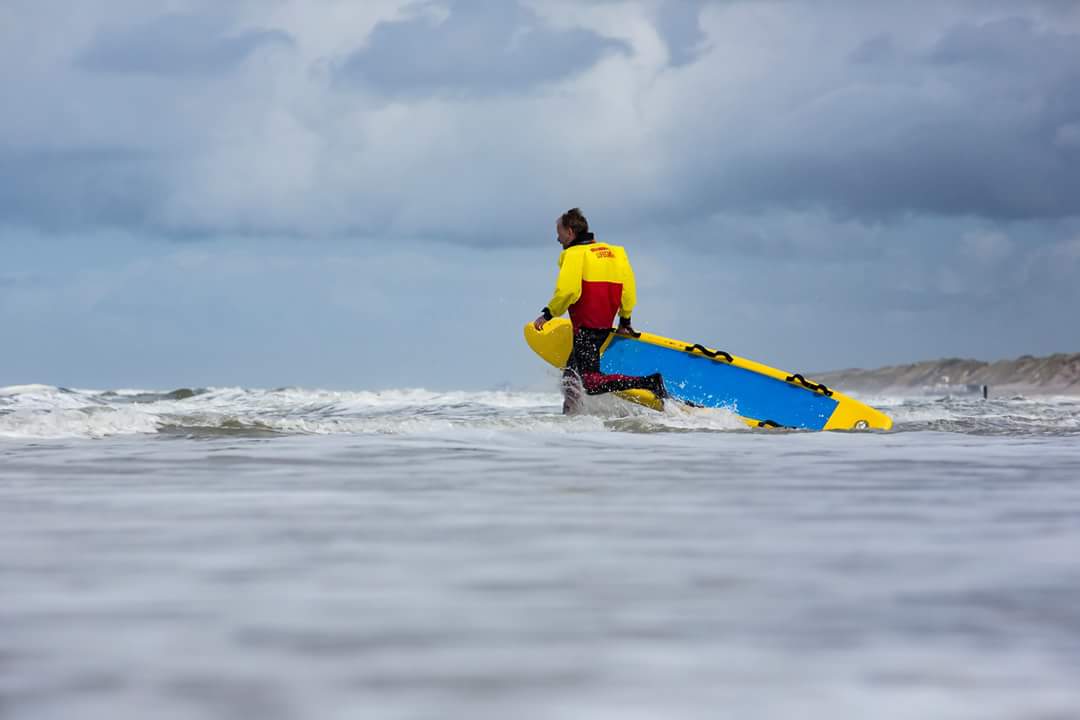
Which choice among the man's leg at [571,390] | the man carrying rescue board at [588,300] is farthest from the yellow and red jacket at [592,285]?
the man's leg at [571,390]

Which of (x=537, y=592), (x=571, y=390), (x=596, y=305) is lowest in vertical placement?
(x=537, y=592)

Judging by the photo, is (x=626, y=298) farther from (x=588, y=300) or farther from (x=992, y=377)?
(x=992, y=377)

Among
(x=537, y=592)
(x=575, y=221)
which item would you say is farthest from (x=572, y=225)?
(x=537, y=592)

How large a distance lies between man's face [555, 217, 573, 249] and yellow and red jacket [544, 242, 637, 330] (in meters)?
0.09

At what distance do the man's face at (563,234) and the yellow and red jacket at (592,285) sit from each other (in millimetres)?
90

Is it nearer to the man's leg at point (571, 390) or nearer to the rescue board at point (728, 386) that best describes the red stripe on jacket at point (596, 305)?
the rescue board at point (728, 386)

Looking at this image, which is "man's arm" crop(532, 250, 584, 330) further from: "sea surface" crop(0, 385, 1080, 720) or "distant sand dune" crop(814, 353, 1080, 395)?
"distant sand dune" crop(814, 353, 1080, 395)

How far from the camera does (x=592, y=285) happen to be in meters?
10.3

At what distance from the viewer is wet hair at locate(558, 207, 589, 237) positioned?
34.3 feet

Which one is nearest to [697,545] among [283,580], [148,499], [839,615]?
[839,615]

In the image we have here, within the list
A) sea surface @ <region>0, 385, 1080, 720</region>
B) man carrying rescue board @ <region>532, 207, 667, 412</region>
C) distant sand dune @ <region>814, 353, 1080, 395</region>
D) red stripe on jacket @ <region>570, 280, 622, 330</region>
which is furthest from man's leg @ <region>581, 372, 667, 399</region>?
distant sand dune @ <region>814, 353, 1080, 395</region>

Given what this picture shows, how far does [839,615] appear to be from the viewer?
7.04 ft

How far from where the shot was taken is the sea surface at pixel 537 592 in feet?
5.48

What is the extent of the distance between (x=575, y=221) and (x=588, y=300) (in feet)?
2.42
